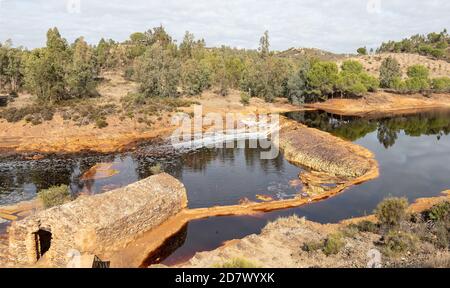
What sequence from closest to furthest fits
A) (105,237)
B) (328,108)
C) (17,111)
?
(105,237) → (17,111) → (328,108)

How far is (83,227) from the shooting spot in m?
18.6

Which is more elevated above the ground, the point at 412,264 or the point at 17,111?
the point at 17,111

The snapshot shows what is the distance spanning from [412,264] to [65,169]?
32778 millimetres

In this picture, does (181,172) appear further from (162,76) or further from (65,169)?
(162,76)

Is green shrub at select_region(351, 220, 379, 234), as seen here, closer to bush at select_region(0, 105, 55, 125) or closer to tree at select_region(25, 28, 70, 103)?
bush at select_region(0, 105, 55, 125)

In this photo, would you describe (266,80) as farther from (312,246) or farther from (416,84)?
(312,246)

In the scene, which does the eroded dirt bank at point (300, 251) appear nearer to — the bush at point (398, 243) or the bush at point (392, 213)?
the bush at point (398, 243)

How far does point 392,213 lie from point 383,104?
74.0 meters

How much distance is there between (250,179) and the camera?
3594cm

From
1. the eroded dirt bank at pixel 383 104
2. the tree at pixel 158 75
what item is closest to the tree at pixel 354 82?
the eroded dirt bank at pixel 383 104
